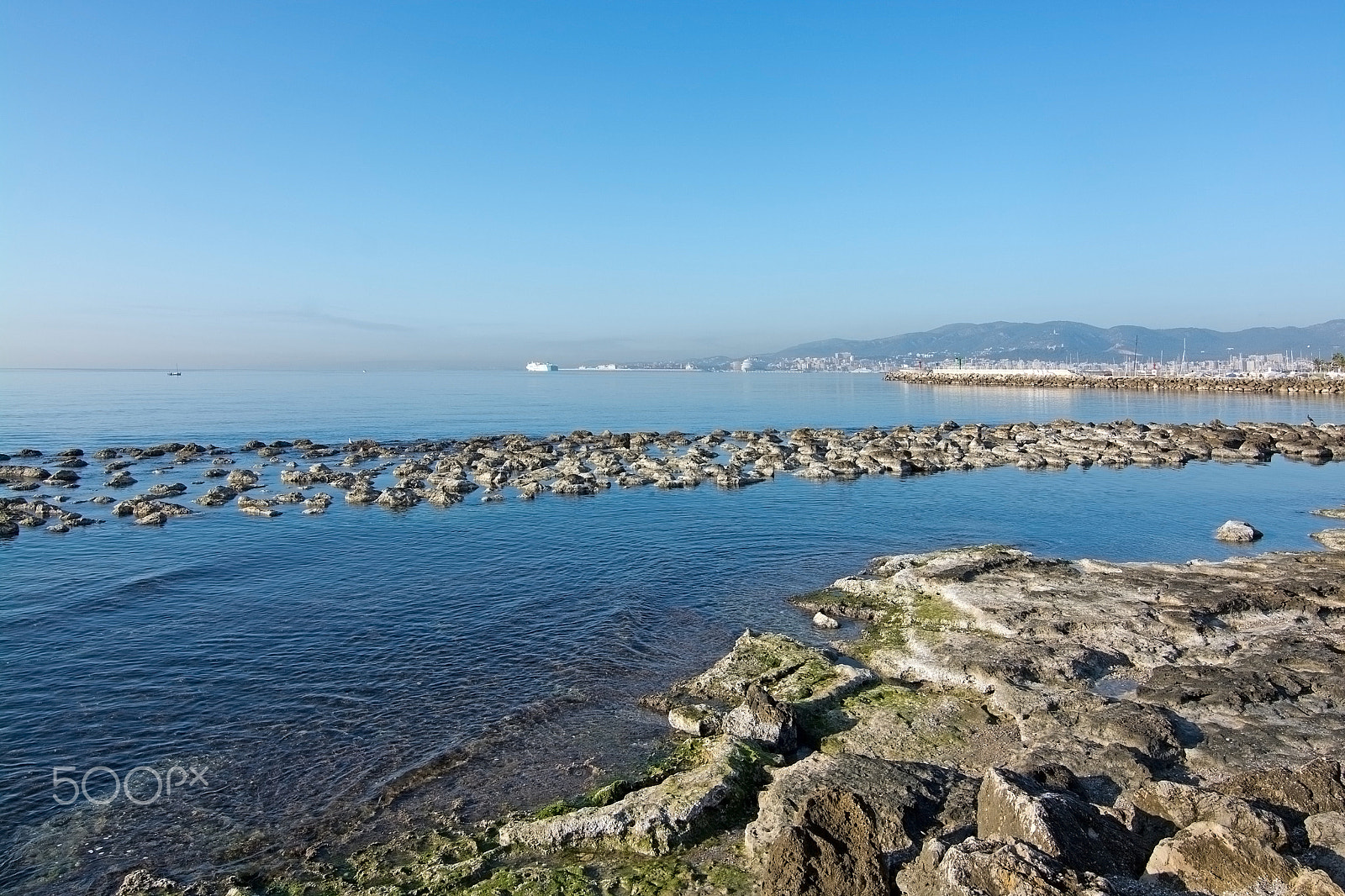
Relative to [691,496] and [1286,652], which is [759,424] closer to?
[691,496]

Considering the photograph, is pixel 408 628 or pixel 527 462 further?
pixel 527 462

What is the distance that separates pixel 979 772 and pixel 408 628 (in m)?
15.0

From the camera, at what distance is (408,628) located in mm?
21156

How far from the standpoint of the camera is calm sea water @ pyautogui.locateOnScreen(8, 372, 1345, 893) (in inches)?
504

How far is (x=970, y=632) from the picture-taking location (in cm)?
1947

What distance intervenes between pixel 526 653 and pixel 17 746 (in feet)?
32.7

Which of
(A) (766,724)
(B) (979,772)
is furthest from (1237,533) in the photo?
(A) (766,724)

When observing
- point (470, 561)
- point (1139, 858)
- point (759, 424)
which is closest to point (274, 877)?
point (1139, 858)

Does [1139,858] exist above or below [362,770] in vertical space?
above

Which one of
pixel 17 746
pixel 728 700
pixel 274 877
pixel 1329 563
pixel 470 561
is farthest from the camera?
pixel 470 561
